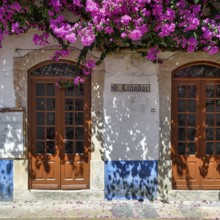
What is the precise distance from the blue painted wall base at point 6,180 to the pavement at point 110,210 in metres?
0.16

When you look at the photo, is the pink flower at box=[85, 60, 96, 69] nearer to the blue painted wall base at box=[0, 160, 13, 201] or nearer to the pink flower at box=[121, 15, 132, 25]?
the pink flower at box=[121, 15, 132, 25]

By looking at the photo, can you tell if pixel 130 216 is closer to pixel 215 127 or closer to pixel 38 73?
pixel 215 127

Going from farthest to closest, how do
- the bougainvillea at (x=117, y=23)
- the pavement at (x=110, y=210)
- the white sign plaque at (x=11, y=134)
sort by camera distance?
the white sign plaque at (x=11, y=134) → the pavement at (x=110, y=210) → the bougainvillea at (x=117, y=23)

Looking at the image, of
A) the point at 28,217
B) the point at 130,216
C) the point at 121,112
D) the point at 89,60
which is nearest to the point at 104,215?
the point at 130,216

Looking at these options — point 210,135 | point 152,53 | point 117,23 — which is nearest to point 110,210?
point 210,135

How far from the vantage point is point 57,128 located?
26.9 ft

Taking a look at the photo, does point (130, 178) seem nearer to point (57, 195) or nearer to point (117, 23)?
point (57, 195)

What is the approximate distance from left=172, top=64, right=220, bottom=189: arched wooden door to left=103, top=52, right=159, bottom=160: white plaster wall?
0.52 meters

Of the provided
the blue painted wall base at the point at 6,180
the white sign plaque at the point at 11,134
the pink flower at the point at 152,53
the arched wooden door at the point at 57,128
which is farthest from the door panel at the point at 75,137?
the pink flower at the point at 152,53

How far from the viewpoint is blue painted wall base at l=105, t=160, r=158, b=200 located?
8.12 m

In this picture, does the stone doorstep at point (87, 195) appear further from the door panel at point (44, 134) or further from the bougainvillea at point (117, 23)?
the bougainvillea at point (117, 23)

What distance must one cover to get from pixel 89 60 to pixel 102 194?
9.12 ft

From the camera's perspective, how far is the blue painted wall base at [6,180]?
8.03m

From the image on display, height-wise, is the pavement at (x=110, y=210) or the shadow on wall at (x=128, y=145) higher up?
the shadow on wall at (x=128, y=145)
